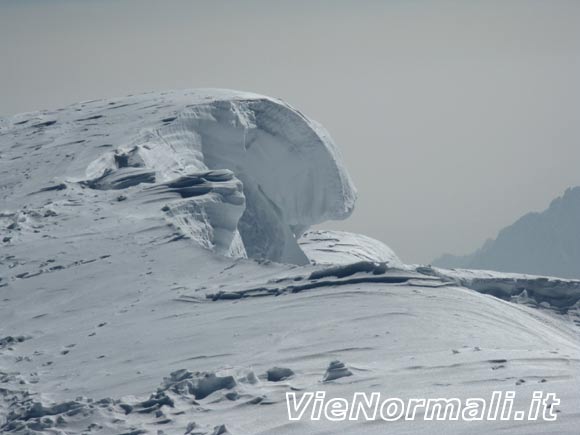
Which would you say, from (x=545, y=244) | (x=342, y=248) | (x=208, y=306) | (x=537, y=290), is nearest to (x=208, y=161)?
(x=342, y=248)

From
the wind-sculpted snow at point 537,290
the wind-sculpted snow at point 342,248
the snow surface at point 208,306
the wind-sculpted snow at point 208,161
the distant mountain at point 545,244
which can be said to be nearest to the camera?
the snow surface at point 208,306

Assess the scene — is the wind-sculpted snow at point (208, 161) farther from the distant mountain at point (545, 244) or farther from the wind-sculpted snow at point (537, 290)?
the distant mountain at point (545, 244)

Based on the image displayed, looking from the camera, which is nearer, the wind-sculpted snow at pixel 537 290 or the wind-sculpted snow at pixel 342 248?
the wind-sculpted snow at pixel 537 290

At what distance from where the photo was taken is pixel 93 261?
52.2 ft

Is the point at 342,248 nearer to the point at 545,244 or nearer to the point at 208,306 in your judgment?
the point at 208,306

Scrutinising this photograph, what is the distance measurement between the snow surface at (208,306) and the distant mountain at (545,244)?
33099 millimetres

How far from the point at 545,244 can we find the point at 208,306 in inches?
1713

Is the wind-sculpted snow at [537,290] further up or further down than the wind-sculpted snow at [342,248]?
further up

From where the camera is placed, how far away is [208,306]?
13.7 meters

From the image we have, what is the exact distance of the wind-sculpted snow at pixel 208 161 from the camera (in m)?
18.6

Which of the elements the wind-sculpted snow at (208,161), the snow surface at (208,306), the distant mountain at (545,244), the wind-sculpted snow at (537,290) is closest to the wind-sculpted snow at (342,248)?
the wind-sculpted snow at (208,161)

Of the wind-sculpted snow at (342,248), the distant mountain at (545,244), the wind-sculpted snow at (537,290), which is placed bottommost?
the distant mountain at (545,244)

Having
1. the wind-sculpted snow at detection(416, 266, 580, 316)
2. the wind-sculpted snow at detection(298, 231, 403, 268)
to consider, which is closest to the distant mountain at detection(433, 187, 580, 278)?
the wind-sculpted snow at detection(298, 231, 403, 268)

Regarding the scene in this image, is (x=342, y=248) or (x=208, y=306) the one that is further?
(x=342, y=248)
